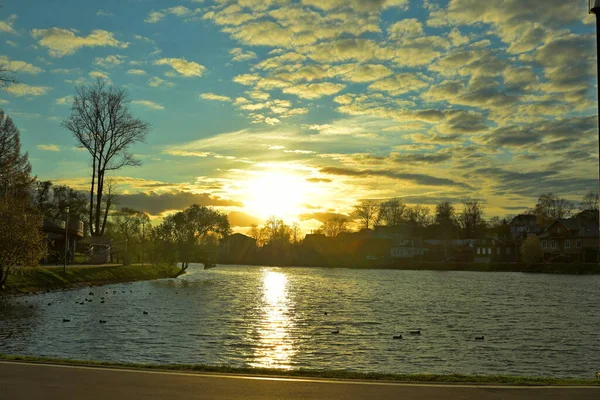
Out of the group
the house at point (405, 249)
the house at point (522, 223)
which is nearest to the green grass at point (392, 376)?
the house at point (405, 249)

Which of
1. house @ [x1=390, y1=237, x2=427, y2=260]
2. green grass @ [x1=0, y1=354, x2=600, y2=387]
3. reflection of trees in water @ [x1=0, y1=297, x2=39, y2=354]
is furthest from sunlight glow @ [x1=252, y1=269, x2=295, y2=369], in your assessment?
house @ [x1=390, y1=237, x2=427, y2=260]

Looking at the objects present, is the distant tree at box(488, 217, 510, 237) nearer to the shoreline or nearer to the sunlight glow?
the shoreline

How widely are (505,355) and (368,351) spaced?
559 cm

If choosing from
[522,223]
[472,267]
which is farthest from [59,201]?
[522,223]

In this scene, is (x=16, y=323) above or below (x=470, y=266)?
below

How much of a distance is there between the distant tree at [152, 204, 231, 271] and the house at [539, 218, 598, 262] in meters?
71.0

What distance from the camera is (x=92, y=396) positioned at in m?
10.2

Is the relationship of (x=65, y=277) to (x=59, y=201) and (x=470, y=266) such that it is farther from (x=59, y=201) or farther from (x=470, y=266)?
(x=470, y=266)

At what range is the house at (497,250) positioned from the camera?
5551 inches

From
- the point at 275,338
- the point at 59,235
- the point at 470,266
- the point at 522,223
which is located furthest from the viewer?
the point at 522,223

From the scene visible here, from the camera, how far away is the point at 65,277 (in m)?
55.4

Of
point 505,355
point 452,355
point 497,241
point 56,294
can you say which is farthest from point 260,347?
point 497,241

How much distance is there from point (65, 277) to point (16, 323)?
27.7m

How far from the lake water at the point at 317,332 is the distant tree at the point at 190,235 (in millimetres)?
44909
